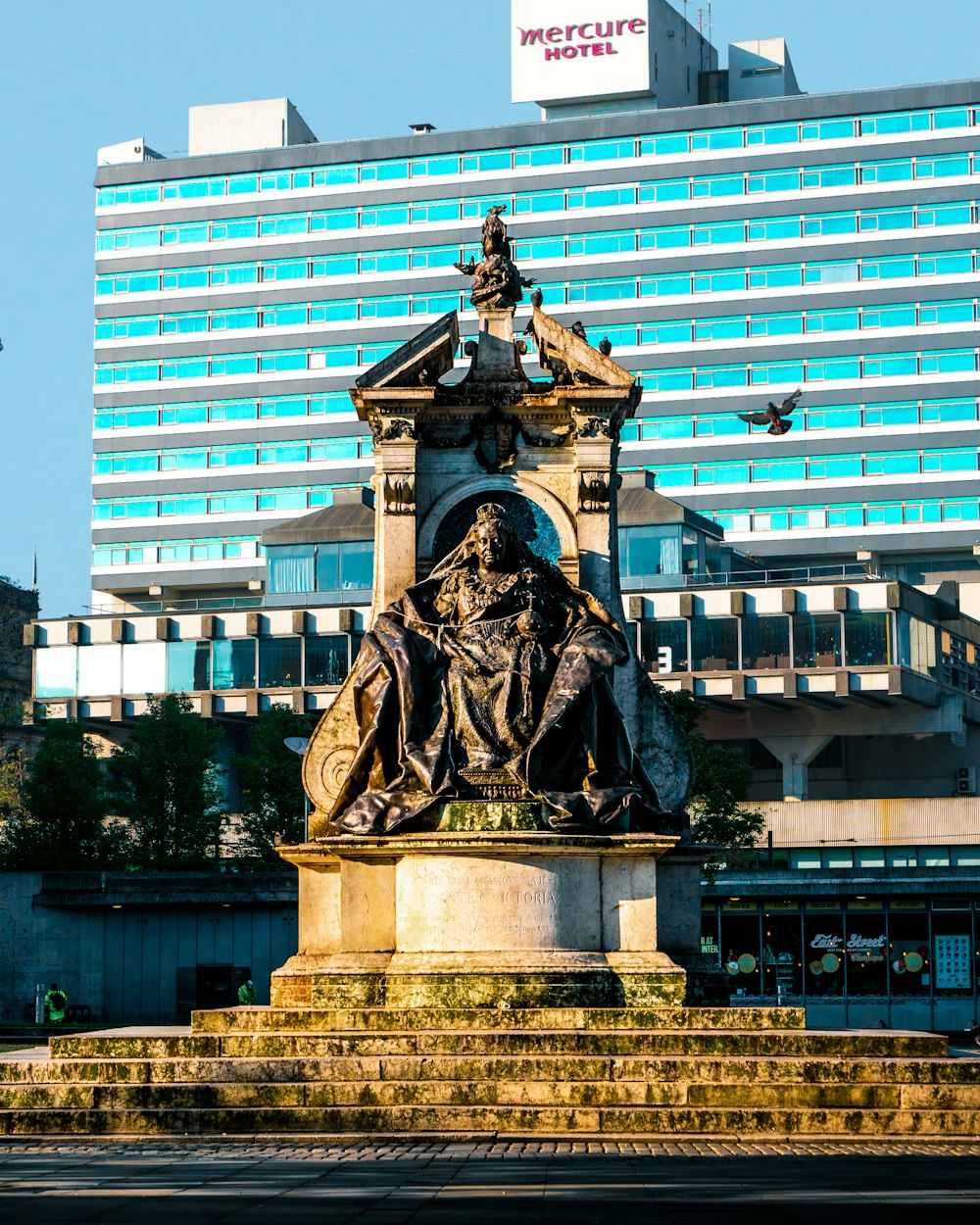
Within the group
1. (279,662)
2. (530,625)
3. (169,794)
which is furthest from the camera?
(279,662)

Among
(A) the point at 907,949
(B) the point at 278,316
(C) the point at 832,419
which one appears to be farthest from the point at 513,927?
(B) the point at 278,316

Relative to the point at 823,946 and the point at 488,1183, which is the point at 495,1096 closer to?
the point at 488,1183

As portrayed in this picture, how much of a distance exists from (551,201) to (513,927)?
102263 millimetres

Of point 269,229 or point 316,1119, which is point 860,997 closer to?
point 316,1119

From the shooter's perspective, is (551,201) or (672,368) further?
(551,201)

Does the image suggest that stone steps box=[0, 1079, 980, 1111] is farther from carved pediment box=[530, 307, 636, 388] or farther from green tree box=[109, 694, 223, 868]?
green tree box=[109, 694, 223, 868]

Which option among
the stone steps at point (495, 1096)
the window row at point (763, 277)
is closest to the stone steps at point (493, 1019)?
the stone steps at point (495, 1096)

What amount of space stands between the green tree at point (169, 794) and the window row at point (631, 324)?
5095 centimetres

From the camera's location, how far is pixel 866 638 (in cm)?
9438

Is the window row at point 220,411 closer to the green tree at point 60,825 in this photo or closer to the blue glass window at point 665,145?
the blue glass window at point 665,145

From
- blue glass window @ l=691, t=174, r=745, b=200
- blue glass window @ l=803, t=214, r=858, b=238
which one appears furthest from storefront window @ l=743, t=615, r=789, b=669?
blue glass window @ l=691, t=174, r=745, b=200

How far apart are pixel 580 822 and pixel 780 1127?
16.4 ft

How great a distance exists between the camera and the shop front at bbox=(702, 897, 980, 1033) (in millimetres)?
68625

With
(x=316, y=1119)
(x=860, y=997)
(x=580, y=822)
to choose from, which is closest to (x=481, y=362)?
(x=580, y=822)
